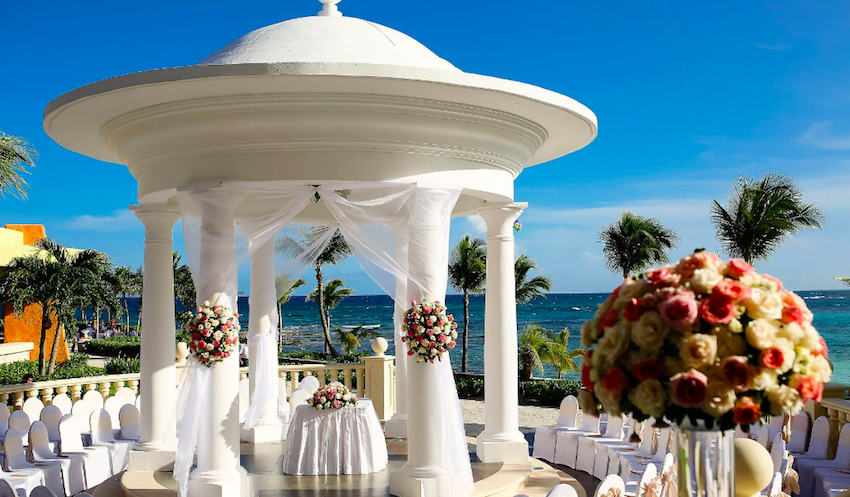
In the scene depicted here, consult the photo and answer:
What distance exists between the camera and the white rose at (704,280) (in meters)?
3.40

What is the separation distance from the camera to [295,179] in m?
8.05

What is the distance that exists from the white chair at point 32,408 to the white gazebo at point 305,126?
4114mm

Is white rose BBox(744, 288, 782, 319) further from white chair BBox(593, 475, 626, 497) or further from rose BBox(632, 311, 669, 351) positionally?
white chair BBox(593, 475, 626, 497)

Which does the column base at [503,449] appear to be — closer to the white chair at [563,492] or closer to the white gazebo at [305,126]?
the white gazebo at [305,126]

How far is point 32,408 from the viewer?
1238 centimetres

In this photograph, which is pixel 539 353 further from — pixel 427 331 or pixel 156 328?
pixel 427 331

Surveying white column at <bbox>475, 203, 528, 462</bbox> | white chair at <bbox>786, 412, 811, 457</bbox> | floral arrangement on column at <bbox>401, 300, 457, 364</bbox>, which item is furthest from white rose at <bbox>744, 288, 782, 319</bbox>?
white chair at <bbox>786, 412, 811, 457</bbox>

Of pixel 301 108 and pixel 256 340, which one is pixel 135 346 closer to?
pixel 256 340

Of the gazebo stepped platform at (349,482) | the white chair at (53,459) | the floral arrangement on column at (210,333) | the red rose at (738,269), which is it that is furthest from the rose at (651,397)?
the white chair at (53,459)

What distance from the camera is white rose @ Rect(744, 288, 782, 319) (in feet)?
11.0

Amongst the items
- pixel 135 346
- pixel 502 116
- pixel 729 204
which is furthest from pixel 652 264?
pixel 135 346

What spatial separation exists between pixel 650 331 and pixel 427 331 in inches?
199

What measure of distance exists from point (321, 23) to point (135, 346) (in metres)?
38.0

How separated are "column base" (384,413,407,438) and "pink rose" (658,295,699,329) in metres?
9.53
